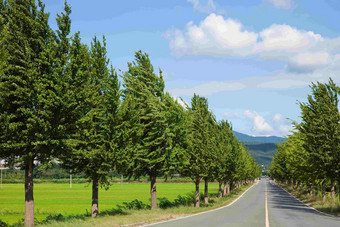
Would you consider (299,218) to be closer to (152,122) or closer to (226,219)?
(226,219)

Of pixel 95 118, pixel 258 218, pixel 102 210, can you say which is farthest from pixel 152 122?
pixel 102 210

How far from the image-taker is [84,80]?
54.0 feet

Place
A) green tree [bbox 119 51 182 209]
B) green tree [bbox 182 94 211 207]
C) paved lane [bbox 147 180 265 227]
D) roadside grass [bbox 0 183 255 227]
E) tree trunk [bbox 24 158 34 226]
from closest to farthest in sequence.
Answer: tree trunk [bbox 24 158 34 226] < roadside grass [bbox 0 183 255 227] < paved lane [bbox 147 180 265 227] < green tree [bbox 119 51 182 209] < green tree [bbox 182 94 211 207]

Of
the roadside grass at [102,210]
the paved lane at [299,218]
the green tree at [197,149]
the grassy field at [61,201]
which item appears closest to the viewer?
the roadside grass at [102,210]

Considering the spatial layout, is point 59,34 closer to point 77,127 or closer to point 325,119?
point 77,127

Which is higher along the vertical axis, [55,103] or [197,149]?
[55,103]

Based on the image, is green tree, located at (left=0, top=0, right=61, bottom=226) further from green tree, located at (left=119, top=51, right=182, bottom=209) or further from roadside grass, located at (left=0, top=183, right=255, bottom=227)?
green tree, located at (left=119, top=51, right=182, bottom=209)

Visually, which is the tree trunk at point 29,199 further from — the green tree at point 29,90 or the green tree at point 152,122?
the green tree at point 152,122

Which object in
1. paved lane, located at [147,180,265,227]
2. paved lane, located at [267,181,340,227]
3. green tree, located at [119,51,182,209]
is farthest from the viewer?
green tree, located at [119,51,182,209]

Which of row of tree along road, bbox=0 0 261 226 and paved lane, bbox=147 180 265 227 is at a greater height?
row of tree along road, bbox=0 0 261 226

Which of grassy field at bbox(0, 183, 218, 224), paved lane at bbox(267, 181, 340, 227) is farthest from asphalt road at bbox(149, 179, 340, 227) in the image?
grassy field at bbox(0, 183, 218, 224)

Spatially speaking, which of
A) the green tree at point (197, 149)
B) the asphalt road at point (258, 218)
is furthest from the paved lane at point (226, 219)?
the green tree at point (197, 149)

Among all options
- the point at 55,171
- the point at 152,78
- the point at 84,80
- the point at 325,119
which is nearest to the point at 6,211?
the point at 152,78

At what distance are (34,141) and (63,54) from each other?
13.5ft
